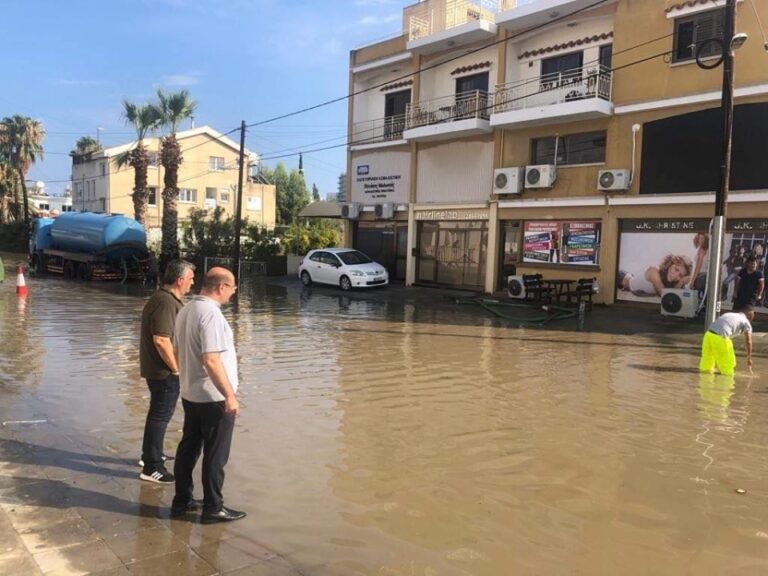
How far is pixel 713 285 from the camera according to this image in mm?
12188

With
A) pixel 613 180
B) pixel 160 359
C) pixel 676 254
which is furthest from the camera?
pixel 613 180

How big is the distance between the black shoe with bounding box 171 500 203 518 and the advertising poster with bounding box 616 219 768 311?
15082 mm

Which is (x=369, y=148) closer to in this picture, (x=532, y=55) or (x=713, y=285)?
(x=532, y=55)

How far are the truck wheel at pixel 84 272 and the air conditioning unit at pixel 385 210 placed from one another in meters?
12.5

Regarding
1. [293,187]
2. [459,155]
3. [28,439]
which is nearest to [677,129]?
[459,155]

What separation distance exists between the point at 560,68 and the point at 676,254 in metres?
7.63

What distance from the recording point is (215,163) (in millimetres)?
52250

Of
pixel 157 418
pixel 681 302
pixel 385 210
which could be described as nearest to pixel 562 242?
pixel 681 302

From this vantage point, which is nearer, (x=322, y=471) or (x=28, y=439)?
(x=322, y=471)

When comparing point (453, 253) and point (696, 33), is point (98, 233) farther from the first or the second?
point (696, 33)

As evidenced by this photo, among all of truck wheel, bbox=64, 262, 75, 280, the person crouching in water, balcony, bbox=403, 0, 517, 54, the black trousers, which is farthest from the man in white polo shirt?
truck wheel, bbox=64, 262, 75, 280

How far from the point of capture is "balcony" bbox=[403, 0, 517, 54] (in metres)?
22.0

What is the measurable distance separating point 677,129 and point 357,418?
14.6 m

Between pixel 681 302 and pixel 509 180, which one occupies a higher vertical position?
pixel 509 180
